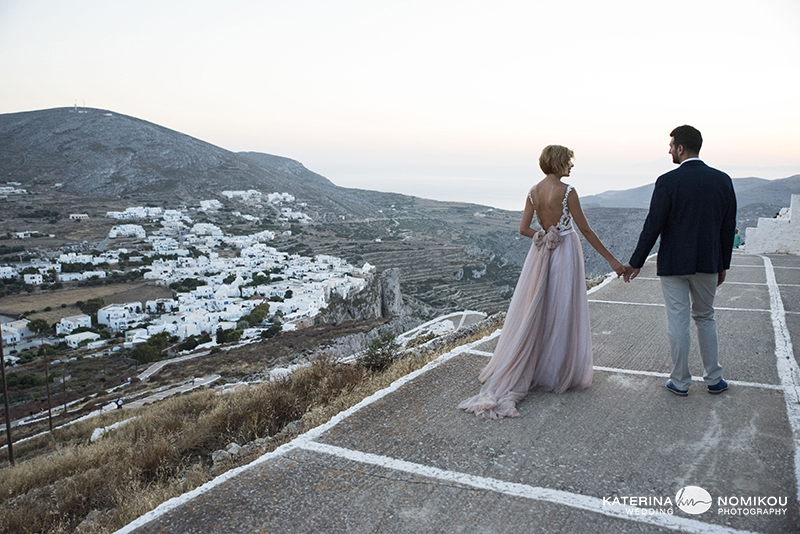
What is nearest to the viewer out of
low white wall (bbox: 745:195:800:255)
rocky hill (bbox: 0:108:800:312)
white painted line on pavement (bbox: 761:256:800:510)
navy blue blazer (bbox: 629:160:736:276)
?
white painted line on pavement (bbox: 761:256:800:510)

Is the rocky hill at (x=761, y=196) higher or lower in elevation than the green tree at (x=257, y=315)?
higher

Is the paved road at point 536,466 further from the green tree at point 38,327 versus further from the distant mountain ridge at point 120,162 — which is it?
the distant mountain ridge at point 120,162

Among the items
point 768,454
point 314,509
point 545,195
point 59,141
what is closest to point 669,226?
point 545,195

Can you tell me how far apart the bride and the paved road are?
188mm

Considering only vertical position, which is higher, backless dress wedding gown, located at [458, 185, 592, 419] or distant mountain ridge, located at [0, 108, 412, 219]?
distant mountain ridge, located at [0, 108, 412, 219]

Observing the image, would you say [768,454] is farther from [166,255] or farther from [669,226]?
[166,255]

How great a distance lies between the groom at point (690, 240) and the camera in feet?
11.0

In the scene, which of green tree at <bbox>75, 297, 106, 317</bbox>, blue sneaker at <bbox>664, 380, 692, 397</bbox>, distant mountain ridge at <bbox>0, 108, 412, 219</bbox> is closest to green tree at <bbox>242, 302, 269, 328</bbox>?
green tree at <bbox>75, 297, 106, 317</bbox>

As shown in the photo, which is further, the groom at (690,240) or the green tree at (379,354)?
the green tree at (379,354)

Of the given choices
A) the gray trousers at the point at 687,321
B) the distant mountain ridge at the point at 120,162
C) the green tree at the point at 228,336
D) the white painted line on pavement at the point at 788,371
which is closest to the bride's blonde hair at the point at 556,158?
the gray trousers at the point at 687,321

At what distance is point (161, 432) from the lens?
5867 mm

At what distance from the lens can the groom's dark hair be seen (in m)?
3.46

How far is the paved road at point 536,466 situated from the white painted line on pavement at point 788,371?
0.02 m

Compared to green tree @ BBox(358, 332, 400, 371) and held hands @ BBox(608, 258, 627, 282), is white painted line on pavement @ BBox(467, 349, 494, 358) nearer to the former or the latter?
green tree @ BBox(358, 332, 400, 371)
